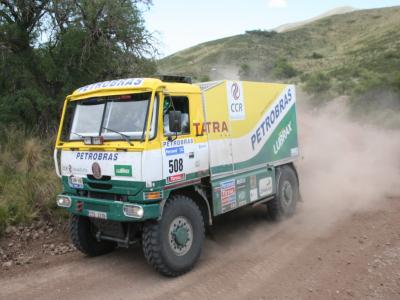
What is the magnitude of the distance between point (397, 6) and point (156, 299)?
82271mm

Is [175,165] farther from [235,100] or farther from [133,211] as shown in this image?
[235,100]

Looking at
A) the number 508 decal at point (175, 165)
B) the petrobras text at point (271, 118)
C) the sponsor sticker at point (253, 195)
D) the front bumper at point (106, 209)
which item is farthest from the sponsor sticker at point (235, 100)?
the front bumper at point (106, 209)

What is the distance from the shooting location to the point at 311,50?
2386 inches

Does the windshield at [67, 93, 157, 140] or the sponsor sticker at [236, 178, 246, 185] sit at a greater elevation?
the windshield at [67, 93, 157, 140]

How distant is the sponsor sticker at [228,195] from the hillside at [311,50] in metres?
25.3

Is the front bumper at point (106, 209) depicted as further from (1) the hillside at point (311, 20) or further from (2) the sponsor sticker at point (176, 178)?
(1) the hillside at point (311, 20)

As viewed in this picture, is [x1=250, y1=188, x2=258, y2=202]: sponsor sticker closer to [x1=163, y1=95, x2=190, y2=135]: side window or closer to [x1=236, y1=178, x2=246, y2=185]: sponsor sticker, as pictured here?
[x1=236, y1=178, x2=246, y2=185]: sponsor sticker

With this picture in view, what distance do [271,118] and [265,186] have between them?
1405 millimetres

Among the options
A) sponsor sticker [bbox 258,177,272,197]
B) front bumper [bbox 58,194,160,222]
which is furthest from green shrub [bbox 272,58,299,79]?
front bumper [bbox 58,194,160,222]

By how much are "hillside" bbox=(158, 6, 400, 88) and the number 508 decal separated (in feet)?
86.7

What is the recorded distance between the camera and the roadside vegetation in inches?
433

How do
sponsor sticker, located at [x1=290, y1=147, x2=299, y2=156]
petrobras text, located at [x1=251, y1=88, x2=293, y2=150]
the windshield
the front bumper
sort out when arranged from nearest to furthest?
the front bumper
the windshield
petrobras text, located at [x1=251, y1=88, x2=293, y2=150]
sponsor sticker, located at [x1=290, y1=147, x2=299, y2=156]

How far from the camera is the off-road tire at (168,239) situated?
18.8ft

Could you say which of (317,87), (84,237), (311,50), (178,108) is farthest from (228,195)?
(311,50)
